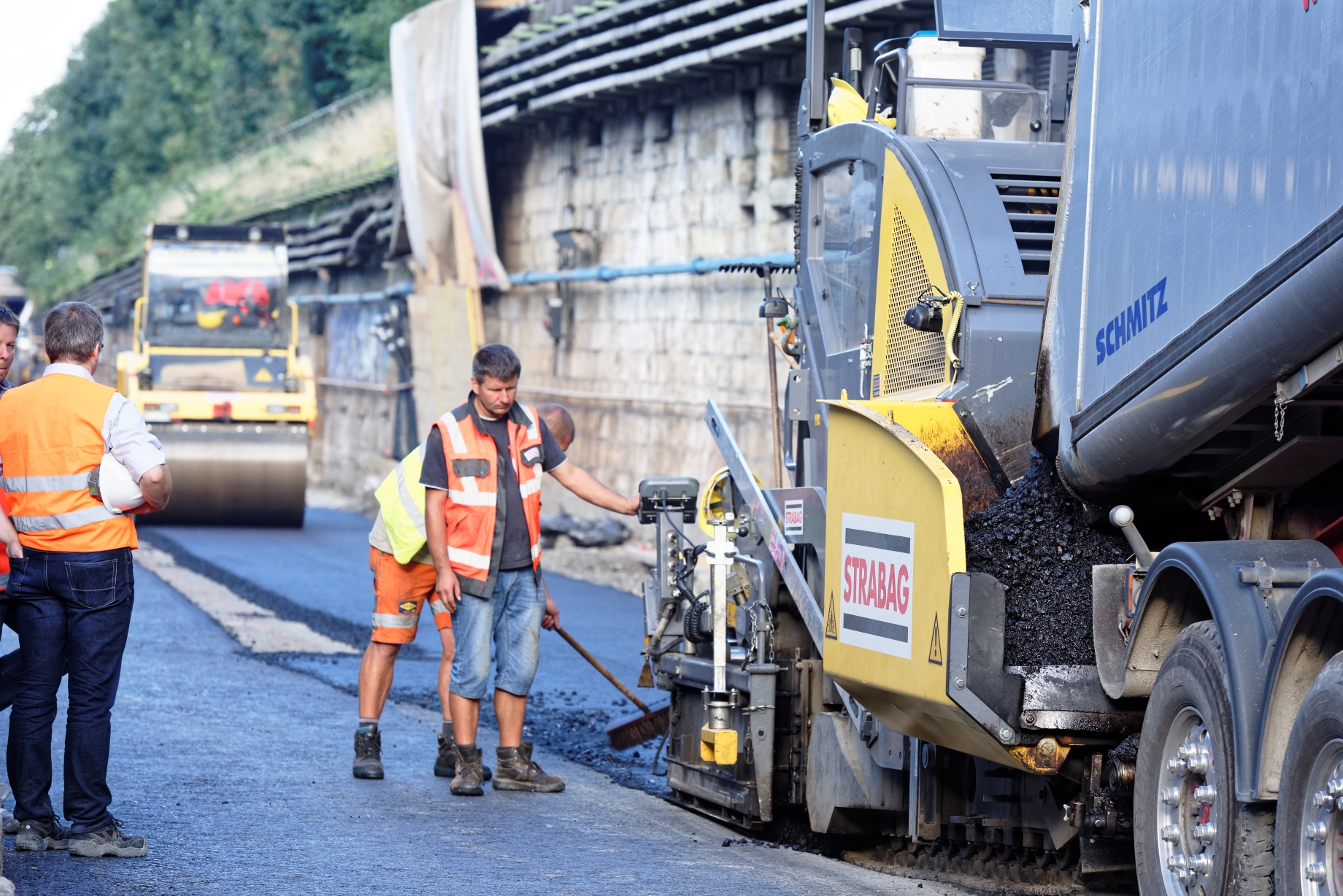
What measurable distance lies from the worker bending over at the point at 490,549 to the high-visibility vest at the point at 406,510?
212mm

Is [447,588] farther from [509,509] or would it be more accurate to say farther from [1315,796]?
[1315,796]

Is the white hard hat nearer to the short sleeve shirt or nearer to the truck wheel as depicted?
the short sleeve shirt

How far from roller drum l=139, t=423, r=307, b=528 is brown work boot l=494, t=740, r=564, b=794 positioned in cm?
1325

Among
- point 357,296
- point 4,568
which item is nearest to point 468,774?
point 4,568

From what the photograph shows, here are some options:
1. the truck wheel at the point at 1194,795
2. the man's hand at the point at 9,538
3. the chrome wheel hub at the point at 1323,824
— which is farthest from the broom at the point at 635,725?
the chrome wheel hub at the point at 1323,824

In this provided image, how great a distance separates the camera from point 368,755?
707 cm

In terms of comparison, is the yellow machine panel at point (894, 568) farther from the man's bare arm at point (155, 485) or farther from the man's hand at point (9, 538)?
the man's hand at point (9, 538)

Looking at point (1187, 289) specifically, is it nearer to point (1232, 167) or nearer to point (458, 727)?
point (1232, 167)

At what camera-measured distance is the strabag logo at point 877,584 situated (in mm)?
4883

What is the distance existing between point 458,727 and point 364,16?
119 ft

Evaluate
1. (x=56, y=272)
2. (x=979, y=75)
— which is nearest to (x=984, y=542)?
(x=979, y=75)

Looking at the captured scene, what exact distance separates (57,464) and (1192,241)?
11.7ft

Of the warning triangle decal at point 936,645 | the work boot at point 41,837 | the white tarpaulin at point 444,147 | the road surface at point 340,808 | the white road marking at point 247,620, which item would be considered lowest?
the white road marking at point 247,620

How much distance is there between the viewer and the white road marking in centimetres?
1095
